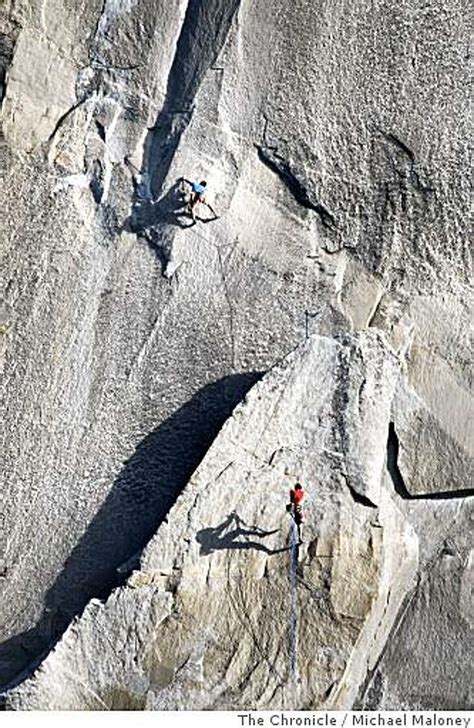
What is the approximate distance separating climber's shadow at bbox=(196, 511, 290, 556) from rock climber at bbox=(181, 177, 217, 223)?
8.03ft

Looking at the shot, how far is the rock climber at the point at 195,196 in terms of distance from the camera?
31.1 ft

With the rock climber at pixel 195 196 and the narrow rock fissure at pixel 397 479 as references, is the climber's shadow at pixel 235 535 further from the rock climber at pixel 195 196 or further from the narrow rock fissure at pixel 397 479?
the rock climber at pixel 195 196

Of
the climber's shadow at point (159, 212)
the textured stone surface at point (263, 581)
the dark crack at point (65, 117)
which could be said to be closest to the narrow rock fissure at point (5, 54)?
the dark crack at point (65, 117)

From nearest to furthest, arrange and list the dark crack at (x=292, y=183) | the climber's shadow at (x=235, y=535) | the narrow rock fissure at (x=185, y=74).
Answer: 1. the climber's shadow at (x=235, y=535)
2. the dark crack at (x=292, y=183)
3. the narrow rock fissure at (x=185, y=74)

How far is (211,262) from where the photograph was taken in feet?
31.4

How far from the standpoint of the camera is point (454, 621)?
8.98 metres

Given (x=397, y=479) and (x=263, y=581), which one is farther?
(x=397, y=479)

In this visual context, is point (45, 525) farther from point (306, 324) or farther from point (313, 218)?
point (313, 218)

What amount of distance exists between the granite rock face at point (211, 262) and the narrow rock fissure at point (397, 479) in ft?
0.06

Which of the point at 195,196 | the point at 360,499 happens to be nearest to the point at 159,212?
the point at 195,196

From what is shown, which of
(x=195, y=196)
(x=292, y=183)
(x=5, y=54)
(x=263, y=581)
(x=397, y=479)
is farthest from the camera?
(x=5, y=54)

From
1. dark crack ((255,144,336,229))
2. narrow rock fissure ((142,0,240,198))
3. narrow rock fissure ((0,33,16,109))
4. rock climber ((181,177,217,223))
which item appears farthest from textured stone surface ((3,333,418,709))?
narrow rock fissure ((0,33,16,109))

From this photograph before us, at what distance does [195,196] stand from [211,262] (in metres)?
0.53

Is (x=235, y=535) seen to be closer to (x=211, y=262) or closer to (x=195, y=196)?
(x=211, y=262)
